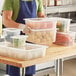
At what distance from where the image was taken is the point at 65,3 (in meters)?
5.11

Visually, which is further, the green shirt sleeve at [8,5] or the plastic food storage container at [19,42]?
the green shirt sleeve at [8,5]

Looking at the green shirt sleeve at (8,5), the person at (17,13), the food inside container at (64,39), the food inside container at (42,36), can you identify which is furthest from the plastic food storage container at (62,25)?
the green shirt sleeve at (8,5)

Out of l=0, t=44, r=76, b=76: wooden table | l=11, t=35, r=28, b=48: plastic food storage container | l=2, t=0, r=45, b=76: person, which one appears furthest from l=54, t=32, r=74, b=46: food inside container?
l=11, t=35, r=28, b=48: plastic food storage container

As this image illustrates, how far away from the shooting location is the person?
254 cm

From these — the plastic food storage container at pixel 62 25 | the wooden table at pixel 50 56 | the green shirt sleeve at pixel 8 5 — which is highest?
the green shirt sleeve at pixel 8 5

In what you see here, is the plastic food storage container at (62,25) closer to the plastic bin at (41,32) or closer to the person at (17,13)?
the plastic bin at (41,32)

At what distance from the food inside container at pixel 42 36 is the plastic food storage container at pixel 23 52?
207 mm

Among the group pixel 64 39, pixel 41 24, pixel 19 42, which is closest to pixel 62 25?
pixel 64 39

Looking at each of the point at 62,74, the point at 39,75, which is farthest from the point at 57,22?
the point at 62,74

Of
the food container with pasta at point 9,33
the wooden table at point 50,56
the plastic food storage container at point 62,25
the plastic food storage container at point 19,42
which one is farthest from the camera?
the plastic food storage container at point 62,25

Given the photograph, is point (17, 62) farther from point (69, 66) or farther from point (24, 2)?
point (69, 66)

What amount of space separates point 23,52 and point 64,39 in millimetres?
579

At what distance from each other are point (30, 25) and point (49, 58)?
1.40ft

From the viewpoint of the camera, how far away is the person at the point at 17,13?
2535 millimetres
